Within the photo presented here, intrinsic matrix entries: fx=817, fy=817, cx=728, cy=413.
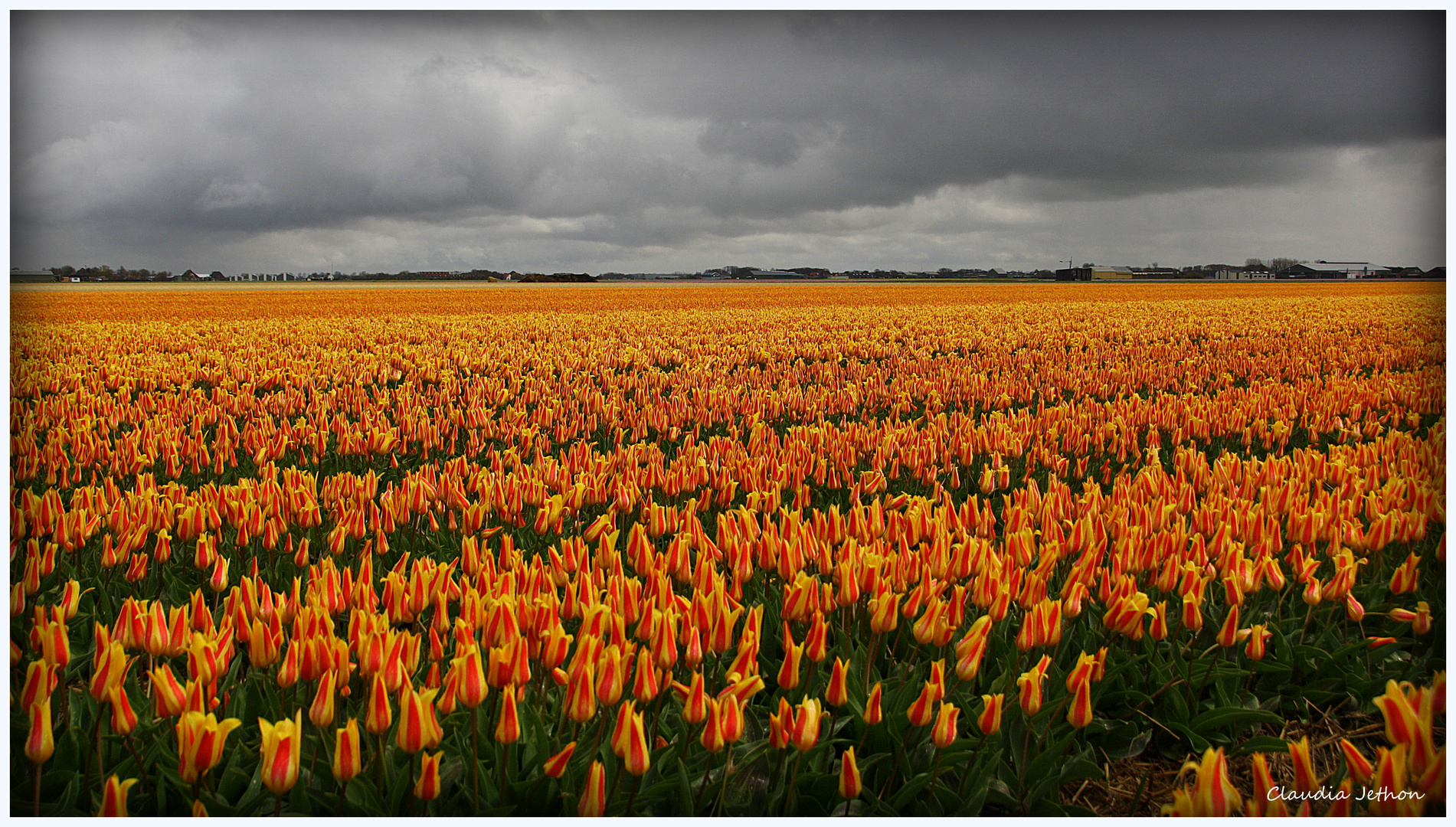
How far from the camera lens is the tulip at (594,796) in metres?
1.76

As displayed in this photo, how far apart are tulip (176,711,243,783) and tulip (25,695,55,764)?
27 cm

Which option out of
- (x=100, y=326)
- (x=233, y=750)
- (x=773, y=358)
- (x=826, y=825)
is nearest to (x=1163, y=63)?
(x=826, y=825)

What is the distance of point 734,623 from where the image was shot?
2.22 meters

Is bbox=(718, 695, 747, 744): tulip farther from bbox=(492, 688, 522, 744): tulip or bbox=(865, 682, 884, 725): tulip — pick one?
bbox=(492, 688, 522, 744): tulip

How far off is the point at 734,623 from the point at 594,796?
59cm

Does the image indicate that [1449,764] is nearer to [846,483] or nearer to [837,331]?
[846,483]

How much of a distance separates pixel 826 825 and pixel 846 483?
9.37 feet

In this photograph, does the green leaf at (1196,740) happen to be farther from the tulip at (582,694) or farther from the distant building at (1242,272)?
the distant building at (1242,272)

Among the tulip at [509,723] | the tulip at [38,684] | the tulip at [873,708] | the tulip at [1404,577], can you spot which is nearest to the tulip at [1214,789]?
the tulip at [873,708]

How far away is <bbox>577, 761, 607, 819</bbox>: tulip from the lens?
1761 millimetres

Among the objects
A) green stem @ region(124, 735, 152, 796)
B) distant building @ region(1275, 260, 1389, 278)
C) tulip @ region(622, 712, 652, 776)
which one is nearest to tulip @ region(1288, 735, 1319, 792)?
tulip @ region(622, 712, 652, 776)

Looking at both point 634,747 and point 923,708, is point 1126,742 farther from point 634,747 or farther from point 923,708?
point 634,747

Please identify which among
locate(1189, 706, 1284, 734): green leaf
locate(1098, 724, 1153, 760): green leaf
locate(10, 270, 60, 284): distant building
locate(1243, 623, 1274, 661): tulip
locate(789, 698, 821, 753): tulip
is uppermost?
locate(10, 270, 60, 284): distant building

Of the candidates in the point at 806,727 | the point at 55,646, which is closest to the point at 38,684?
the point at 55,646
